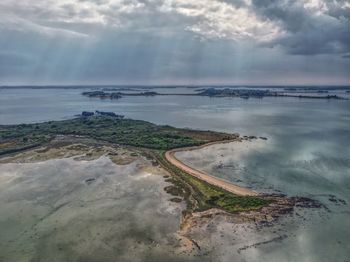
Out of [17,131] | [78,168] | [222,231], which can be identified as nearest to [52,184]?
[78,168]

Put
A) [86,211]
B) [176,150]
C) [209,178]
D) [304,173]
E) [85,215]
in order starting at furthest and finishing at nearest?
[176,150]
[304,173]
[209,178]
[86,211]
[85,215]

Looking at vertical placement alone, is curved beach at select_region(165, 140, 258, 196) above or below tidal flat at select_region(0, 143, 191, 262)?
above

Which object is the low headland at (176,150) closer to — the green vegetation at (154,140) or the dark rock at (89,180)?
the green vegetation at (154,140)

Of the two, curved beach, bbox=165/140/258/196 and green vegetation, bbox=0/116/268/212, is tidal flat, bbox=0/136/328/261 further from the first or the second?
curved beach, bbox=165/140/258/196

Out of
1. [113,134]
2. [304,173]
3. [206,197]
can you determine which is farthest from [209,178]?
[113,134]

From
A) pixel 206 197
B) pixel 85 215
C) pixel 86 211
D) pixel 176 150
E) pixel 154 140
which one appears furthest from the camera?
pixel 154 140

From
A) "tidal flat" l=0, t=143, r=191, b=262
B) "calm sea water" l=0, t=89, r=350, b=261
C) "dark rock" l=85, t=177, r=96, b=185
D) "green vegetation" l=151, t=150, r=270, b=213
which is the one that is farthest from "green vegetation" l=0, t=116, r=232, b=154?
"green vegetation" l=151, t=150, r=270, b=213

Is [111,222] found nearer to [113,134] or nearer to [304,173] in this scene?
[304,173]

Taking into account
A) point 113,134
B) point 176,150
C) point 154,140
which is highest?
point 154,140
